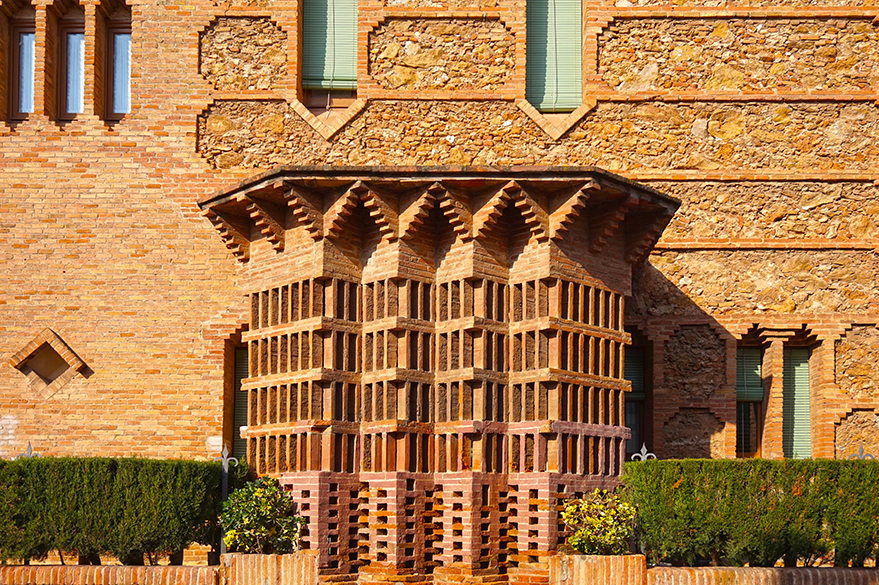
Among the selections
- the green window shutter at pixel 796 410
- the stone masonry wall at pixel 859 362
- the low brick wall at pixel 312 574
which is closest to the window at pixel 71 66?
the low brick wall at pixel 312 574

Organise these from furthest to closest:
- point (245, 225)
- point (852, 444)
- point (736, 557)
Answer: point (852, 444) → point (245, 225) → point (736, 557)

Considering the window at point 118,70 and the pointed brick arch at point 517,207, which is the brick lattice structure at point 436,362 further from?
the window at point 118,70

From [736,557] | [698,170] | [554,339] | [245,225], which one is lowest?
[736,557]

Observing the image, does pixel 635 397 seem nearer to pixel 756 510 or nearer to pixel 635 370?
pixel 635 370

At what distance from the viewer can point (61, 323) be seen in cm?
1538

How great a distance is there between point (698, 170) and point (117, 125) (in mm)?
8284

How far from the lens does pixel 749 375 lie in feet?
51.6

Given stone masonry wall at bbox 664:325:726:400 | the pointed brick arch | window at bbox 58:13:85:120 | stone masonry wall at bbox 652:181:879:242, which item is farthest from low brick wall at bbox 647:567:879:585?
window at bbox 58:13:85:120

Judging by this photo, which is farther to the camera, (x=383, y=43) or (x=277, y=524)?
(x=383, y=43)

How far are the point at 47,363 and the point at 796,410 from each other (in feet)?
34.4

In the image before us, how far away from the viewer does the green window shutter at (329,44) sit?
16.2 m

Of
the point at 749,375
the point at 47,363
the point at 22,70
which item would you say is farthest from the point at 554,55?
the point at 47,363

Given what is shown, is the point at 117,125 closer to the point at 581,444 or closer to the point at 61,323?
the point at 61,323

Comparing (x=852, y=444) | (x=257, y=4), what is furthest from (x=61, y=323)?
(x=852, y=444)
